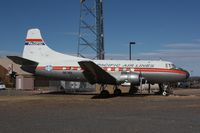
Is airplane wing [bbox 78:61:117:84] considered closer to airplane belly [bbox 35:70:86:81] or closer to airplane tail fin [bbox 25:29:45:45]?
airplane belly [bbox 35:70:86:81]

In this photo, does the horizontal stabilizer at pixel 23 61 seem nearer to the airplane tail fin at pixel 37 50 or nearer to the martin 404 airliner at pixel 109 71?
the martin 404 airliner at pixel 109 71

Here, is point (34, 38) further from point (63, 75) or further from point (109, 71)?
point (109, 71)

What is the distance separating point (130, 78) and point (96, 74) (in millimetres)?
3178

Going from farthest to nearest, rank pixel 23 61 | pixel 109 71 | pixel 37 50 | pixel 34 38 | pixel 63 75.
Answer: pixel 34 38, pixel 37 50, pixel 63 75, pixel 23 61, pixel 109 71

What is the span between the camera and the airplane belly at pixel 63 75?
34.4 meters

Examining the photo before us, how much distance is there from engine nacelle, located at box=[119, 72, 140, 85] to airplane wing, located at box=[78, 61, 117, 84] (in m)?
0.93

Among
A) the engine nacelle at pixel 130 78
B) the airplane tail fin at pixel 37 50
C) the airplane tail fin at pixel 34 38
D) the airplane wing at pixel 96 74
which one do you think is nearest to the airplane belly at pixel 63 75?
the airplane wing at pixel 96 74

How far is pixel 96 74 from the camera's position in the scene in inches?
1270

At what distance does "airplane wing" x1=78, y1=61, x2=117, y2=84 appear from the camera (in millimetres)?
30922

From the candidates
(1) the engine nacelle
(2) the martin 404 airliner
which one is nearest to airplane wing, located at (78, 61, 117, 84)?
(2) the martin 404 airliner

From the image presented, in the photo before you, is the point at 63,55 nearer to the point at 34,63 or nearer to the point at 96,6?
the point at 34,63

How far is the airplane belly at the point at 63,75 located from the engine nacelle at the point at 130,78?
4295 millimetres

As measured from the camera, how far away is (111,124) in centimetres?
1307

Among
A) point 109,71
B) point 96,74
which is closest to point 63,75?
point 96,74
